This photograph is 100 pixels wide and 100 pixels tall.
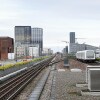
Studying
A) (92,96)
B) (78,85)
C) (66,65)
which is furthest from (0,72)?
(66,65)

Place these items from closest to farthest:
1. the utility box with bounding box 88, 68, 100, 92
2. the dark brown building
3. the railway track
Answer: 1. the railway track
2. the utility box with bounding box 88, 68, 100, 92
3. the dark brown building

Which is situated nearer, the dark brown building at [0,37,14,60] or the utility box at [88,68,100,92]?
the utility box at [88,68,100,92]

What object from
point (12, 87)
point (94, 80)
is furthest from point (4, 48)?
point (94, 80)

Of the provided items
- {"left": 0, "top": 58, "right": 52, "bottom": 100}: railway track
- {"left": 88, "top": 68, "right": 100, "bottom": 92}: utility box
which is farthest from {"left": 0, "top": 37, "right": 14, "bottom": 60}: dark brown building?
{"left": 88, "top": 68, "right": 100, "bottom": 92}: utility box

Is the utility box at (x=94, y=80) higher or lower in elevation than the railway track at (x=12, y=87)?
higher

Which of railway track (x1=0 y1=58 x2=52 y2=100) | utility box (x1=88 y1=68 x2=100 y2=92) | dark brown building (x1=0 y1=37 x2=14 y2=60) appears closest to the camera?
railway track (x1=0 y1=58 x2=52 y2=100)

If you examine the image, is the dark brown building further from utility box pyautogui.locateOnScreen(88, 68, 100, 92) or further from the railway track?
utility box pyautogui.locateOnScreen(88, 68, 100, 92)

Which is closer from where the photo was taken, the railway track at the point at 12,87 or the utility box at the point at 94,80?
the railway track at the point at 12,87

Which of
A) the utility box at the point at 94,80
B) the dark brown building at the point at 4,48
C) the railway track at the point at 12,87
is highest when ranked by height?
the dark brown building at the point at 4,48

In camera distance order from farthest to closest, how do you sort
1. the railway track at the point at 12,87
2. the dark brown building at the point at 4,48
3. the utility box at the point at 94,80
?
the dark brown building at the point at 4,48 → the utility box at the point at 94,80 → the railway track at the point at 12,87

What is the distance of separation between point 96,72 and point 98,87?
1.09 metres

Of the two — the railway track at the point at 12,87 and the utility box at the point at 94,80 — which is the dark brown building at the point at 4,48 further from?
the utility box at the point at 94,80

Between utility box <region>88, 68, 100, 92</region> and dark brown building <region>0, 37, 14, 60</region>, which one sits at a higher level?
dark brown building <region>0, 37, 14, 60</region>

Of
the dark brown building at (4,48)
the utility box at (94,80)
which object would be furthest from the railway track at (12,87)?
the dark brown building at (4,48)
